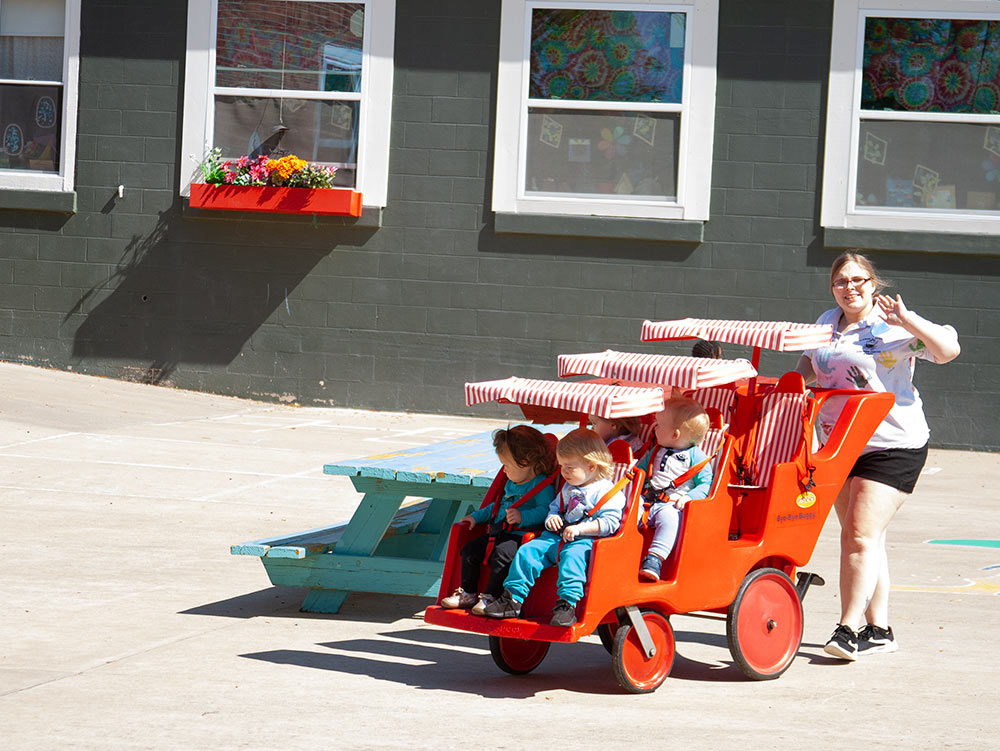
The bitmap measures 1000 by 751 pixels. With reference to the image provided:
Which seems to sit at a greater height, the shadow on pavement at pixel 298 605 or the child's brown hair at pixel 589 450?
the child's brown hair at pixel 589 450

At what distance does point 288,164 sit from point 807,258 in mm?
5382

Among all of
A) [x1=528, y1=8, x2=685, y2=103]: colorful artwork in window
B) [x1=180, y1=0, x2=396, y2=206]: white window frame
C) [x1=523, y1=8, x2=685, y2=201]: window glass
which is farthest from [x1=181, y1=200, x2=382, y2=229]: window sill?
[x1=528, y1=8, x2=685, y2=103]: colorful artwork in window

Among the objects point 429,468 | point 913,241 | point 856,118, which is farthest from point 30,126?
point 429,468

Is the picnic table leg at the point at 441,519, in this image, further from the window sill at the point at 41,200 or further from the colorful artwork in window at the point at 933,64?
the window sill at the point at 41,200

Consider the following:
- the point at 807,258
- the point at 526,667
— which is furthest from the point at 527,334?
the point at 526,667

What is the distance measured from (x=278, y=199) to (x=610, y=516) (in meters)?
9.61

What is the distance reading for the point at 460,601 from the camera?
5297 millimetres

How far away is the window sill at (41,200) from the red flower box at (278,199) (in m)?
1.54

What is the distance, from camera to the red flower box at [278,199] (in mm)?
14008

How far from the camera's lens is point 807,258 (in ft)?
45.3

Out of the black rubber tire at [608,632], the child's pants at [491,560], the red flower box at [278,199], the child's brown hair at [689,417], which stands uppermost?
the red flower box at [278,199]

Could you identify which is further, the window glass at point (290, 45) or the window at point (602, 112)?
the window glass at point (290, 45)

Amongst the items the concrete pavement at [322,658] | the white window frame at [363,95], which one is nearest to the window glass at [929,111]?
the concrete pavement at [322,658]

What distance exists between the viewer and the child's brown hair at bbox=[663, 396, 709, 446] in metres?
5.49
